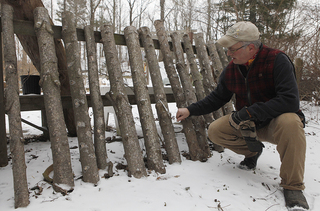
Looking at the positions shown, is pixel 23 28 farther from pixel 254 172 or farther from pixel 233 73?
pixel 254 172

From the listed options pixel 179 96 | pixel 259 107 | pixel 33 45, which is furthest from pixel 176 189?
pixel 33 45

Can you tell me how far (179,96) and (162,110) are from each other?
0.34 metres

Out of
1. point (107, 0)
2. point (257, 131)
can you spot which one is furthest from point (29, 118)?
point (107, 0)

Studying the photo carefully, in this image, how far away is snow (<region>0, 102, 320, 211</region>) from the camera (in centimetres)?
160

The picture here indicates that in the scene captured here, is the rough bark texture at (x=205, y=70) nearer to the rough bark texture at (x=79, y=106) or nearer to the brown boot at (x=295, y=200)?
the brown boot at (x=295, y=200)

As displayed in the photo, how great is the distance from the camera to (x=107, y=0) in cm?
2112

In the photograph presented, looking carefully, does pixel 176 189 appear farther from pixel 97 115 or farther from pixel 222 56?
pixel 222 56

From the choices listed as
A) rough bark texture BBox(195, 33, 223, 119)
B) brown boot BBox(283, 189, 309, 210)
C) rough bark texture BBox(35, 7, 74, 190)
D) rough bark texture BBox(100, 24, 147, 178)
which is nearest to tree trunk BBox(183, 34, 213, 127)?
rough bark texture BBox(195, 33, 223, 119)

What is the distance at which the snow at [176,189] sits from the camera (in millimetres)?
1602

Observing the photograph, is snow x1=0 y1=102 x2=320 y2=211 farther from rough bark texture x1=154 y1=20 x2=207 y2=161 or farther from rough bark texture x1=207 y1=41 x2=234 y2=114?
rough bark texture x1=207 y1=41 x2=234 y2=114

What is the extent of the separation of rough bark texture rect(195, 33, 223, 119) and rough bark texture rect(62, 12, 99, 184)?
5.38 ft

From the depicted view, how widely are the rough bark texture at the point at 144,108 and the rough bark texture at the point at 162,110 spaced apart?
0.41 feet

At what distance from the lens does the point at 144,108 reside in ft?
7.50

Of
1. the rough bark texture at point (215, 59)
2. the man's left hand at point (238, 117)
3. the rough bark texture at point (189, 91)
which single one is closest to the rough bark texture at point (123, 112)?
the rough bark texture at point (189, 91)
